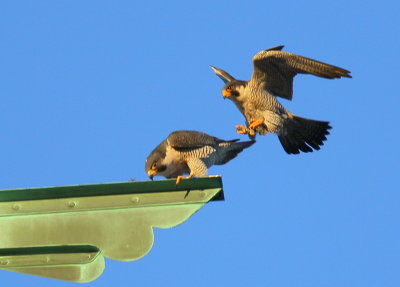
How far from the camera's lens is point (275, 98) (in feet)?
30.5

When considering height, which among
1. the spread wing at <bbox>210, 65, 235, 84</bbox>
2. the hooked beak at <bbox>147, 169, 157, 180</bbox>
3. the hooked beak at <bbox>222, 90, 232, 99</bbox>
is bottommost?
the hooked beak at <bbox>147, 169, 157, 180</bbox>

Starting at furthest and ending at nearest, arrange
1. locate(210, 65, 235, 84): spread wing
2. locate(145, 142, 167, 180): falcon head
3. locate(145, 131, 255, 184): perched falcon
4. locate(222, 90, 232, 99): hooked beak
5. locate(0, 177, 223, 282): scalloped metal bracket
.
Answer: locate(210, 65, 235, 84): spread wing
locate(222, 90, 232, 99): hooked beak
locate(145, 142, 167, 180): falcon head
locate(145, 131, 255, 184): perched falcon
locate(0, 177, 223, 282): scalloped metal bracket

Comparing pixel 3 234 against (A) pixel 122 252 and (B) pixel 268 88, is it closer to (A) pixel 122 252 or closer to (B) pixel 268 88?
(A) pixel 122 252

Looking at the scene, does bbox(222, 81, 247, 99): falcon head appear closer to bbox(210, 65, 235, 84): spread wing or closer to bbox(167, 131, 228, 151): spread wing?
bbox(210, 65, 235, 84): spread wing

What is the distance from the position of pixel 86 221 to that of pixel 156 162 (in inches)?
141

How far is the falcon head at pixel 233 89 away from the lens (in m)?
9.13

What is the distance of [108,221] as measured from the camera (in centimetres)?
372

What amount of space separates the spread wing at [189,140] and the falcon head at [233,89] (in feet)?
6.37

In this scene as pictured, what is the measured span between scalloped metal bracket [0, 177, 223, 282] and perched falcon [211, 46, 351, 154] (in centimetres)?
504

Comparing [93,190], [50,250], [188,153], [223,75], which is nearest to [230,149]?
[188,153]

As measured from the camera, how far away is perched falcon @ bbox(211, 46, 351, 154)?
8.97m

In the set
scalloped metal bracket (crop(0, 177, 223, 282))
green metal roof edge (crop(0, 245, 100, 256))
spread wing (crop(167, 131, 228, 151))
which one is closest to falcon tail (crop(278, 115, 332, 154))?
spread wing (crop(167, 131, 228, 151))

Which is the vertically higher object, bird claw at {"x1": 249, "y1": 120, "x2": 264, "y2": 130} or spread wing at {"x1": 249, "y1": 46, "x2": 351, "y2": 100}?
spread wing at {"x1": 249, "y1": 46, "x2": 351, "y2": 100}

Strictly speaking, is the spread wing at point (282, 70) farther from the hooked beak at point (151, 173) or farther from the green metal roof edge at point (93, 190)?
the green metal roof edge at point (93, 190)
